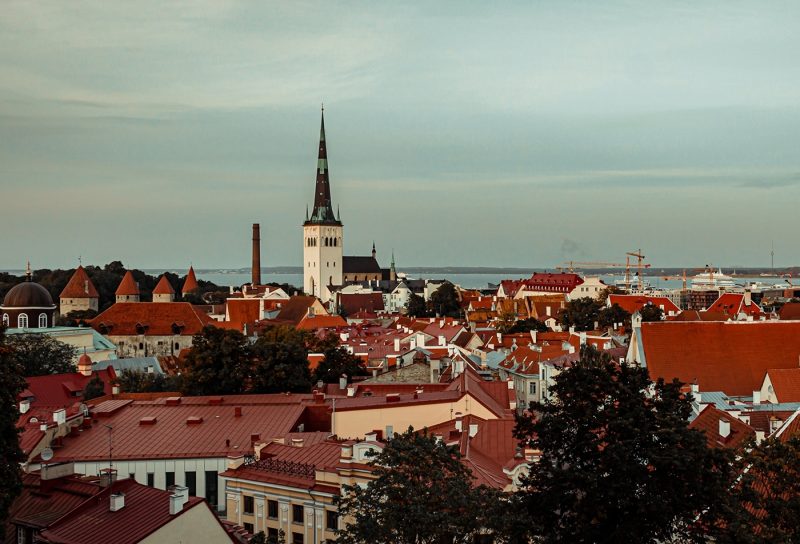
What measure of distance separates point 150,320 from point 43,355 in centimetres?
3512

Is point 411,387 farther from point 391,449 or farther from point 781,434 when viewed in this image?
point 391,449

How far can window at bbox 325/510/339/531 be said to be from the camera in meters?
25.7

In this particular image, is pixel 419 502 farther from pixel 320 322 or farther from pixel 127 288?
pixel 127 288

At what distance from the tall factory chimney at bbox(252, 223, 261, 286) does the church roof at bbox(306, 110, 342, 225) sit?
9.11 m

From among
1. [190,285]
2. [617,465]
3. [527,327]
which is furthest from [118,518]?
[190,285]

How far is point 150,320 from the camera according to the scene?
97.5m

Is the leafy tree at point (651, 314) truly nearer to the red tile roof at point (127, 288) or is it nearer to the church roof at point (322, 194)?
the red tile roof at point (127, 288)

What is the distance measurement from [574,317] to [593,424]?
8119 centimetres

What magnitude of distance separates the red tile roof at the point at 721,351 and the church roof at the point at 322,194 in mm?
138128

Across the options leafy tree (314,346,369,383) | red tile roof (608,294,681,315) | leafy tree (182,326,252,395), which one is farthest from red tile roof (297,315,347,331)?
leafy tree (182,326,252,395)

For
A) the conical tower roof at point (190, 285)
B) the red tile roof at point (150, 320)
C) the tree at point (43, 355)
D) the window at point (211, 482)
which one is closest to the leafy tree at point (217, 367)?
the window at point (211, 482)

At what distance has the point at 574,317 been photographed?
98.6 metres

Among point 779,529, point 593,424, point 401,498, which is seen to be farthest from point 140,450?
point 779,529

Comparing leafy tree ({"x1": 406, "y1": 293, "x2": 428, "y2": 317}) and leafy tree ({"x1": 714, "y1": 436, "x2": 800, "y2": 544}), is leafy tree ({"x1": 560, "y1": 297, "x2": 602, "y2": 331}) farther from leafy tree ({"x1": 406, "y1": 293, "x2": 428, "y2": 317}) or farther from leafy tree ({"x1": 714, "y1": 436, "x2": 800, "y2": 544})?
leafy tree ({"x1": 714, "y1": 436, "x2": 800, "y2": 544})
